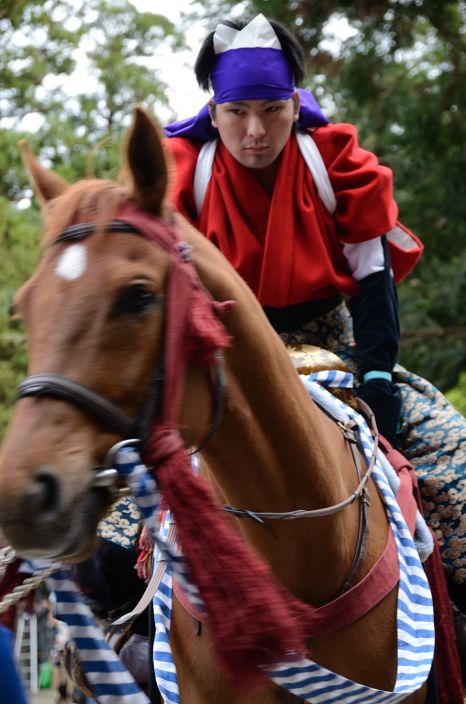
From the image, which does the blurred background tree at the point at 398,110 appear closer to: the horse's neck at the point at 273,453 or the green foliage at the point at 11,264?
the green foliage at the point at 11,264

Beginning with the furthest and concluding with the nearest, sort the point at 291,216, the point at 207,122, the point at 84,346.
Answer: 1. the point at 207,122
2. the point at 291,216
3. the point at 84,346

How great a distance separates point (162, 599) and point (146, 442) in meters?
1.15

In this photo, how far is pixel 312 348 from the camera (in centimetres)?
373

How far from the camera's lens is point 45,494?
77.5 inches

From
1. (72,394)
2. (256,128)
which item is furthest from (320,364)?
(72,394)

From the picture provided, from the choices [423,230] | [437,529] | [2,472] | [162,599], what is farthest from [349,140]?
[423,230]

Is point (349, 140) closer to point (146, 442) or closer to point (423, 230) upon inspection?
point (146, 442)

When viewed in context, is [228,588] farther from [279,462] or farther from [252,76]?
[252,76]

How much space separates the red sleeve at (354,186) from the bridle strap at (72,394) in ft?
6.61

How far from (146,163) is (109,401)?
0.68 meters

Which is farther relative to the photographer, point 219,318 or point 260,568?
point 219,318

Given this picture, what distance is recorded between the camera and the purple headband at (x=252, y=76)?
144 inches

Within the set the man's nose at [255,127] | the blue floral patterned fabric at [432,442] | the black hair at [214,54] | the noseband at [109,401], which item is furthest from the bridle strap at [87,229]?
the black hair at [214,54]

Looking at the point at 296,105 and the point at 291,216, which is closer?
the point at 291,216
